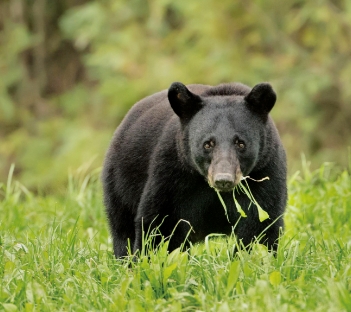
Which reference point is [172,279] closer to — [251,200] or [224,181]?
[224,181]

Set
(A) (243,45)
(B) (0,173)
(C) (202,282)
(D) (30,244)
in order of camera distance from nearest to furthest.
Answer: (C) (202,282) < (D) (30,244) < (A) (243,45) < (B) (0,173)

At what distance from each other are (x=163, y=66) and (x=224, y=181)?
953 cm

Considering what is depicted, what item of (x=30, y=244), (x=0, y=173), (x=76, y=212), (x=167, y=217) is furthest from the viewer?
(x=0, y=173)

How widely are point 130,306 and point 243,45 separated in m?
9.61

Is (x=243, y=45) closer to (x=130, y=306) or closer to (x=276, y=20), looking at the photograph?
(x=276, y=20)

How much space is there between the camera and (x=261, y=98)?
4.50m

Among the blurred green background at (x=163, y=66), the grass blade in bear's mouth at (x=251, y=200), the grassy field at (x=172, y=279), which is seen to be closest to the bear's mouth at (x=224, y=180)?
the grass blade in bear's mouth at (x=251, y=200)

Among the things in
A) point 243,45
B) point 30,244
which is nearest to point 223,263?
point 30,244

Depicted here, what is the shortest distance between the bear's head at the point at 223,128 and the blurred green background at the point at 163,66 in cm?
682

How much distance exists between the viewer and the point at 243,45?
41.3 ft

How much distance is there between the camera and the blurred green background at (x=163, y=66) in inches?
484

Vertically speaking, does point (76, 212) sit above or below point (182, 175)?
below

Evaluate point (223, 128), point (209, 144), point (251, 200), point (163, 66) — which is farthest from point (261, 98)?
point (163, 66)

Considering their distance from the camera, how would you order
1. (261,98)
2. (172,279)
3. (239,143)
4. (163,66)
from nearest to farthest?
(172,279) → (239,143) → (261,98) → (163,66)
